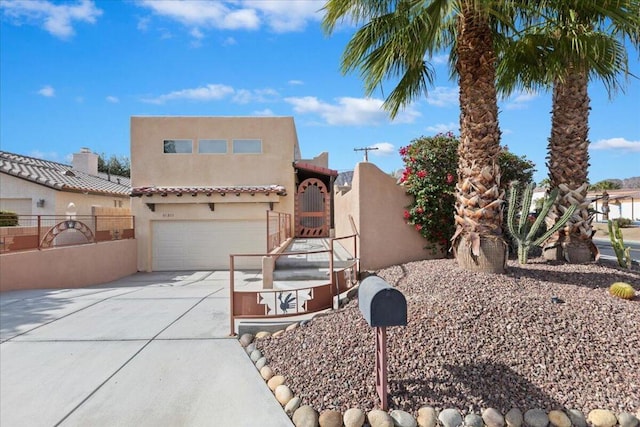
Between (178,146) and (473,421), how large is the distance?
16597mm

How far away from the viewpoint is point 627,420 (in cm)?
347

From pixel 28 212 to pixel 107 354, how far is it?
15131mm

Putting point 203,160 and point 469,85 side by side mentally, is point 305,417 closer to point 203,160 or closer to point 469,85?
point 469,85

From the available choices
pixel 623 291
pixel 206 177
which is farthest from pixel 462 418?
pixel 206 177

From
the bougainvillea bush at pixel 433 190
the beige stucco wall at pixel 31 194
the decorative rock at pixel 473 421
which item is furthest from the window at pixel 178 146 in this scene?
the decorative rock at pixel 473 421

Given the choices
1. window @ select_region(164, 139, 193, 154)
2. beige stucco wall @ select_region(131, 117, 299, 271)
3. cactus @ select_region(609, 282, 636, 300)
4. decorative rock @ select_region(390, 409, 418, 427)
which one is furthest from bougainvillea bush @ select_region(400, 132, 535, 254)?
window @ select_region(164, 139, 193, 154)

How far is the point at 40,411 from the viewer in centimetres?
402

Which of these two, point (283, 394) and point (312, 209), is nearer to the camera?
point (283, 394)

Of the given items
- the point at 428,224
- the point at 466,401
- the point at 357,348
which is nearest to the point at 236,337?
the point at 357,348

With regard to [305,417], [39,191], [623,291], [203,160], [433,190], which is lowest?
[305,417]

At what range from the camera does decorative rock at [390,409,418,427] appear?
3.53 m

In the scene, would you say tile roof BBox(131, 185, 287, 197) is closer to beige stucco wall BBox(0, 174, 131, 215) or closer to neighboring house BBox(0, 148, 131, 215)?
neighboring house BBox(0, 148, 131, 215)

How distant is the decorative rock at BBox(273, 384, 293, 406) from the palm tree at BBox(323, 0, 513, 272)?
162 inches

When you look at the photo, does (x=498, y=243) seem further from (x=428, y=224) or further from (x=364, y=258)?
A: (x=364, y=258)
